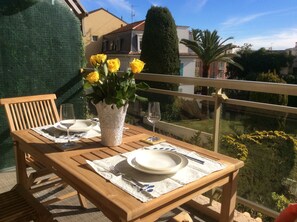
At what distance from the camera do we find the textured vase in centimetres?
155

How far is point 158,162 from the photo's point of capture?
1.35m

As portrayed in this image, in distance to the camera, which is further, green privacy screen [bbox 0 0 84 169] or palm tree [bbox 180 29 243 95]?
palm tree [bbox 180 29 243 95]

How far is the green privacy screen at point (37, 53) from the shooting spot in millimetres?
3127

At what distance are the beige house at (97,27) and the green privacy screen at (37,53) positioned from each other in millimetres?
18921

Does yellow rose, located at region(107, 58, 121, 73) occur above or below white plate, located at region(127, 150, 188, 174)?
above

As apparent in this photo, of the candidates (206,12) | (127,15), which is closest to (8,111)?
(127,15)

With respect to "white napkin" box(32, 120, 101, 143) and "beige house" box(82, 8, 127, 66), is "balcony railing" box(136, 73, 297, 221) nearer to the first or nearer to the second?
"white napkin" box(32, 120, 101, 143)

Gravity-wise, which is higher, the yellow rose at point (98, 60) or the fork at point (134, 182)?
the yellow rose at point (98, 60)

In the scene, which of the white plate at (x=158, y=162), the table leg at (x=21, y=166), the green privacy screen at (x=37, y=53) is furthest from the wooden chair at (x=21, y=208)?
the green privacy screen at (x=37, y=53)

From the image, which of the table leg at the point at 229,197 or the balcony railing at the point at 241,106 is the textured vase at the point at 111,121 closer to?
the table leg at the point at 229,197

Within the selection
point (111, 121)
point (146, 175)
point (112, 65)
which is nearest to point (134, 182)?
point (146, 175)

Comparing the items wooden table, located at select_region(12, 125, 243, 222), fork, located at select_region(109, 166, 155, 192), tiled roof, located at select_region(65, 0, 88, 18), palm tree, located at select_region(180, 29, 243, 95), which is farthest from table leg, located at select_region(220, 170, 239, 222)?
palm tree, located at select_region(180, 29, 243, 95)

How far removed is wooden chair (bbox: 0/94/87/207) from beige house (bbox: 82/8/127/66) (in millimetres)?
20210

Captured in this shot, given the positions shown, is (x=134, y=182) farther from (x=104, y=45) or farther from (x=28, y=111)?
(x=104, y=45)
